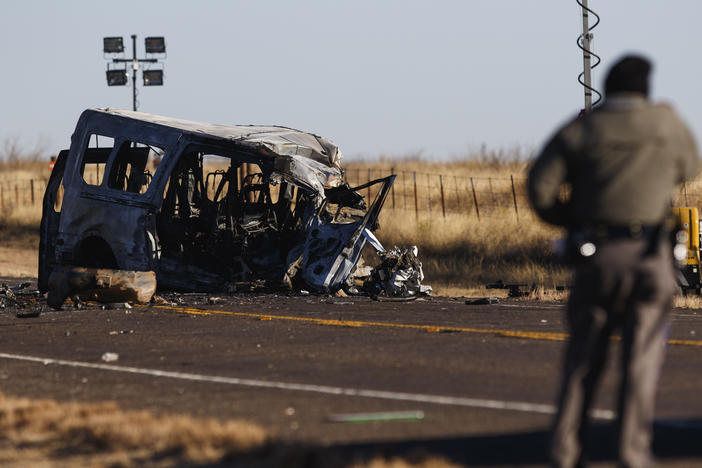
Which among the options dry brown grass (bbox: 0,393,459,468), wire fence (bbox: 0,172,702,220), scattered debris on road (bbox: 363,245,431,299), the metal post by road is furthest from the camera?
wire fence (bbox: 0,172,702,220)

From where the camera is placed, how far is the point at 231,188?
17766 millimetres

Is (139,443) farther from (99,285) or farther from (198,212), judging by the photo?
(198,212)

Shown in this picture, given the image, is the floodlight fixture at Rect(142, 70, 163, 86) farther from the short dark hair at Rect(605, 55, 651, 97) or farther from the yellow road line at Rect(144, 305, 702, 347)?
the short dark hair at Rect(605, 55, 651, 97)

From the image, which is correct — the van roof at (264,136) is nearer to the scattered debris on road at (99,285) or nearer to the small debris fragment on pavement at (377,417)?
the scattered debris on road at (99,285)

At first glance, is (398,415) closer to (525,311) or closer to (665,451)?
(665,451)

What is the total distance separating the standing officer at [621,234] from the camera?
5.06m

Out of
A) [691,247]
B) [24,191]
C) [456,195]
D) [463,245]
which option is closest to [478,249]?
[463,245]

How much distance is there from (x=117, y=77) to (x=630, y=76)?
142 feet

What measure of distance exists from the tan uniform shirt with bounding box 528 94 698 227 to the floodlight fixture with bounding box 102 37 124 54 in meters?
43.5

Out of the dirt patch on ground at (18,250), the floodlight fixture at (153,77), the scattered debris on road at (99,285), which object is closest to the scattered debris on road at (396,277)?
the scattered debris on road at (99,285)

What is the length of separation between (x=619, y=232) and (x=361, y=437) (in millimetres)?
2061

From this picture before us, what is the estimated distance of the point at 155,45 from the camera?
4719cm

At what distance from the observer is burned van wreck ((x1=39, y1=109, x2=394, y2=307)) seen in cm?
1723

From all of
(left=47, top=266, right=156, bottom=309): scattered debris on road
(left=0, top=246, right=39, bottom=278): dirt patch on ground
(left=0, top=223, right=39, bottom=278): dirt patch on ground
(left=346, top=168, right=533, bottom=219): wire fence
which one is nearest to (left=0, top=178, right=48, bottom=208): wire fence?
(left=0, top=223, right=39, bottom=278): dirt patch on ground
